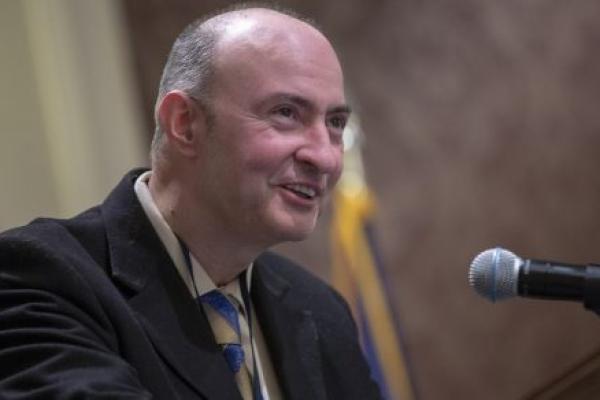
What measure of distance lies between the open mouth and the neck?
121mm

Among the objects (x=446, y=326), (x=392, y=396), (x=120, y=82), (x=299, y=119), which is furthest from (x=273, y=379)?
(x=446, y=326)

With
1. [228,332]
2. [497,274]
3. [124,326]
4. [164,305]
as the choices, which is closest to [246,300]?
[228,332]

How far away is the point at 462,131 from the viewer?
4184mm

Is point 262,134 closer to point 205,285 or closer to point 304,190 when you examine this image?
Result: point 304,190

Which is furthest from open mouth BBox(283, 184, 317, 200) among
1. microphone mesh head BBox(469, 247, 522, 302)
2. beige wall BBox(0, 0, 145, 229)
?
beige wall BBox(0, 0, 145, 229)

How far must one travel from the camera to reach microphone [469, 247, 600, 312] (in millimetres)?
1317

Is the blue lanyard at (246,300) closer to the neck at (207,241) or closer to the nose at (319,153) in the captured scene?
the neck at (207,241)

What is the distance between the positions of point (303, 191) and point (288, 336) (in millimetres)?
300

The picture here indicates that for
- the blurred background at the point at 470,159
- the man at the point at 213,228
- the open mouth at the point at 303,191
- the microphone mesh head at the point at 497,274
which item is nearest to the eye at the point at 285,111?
the man at the point at 213,228

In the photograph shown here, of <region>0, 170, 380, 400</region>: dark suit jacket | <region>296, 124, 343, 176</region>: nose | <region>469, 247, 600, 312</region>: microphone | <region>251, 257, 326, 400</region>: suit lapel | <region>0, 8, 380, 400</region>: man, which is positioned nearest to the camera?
<region>469, 247, 600, 312</region>: microphone

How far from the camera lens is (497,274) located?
4.54 ft

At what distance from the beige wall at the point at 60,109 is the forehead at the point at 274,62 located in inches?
64.8

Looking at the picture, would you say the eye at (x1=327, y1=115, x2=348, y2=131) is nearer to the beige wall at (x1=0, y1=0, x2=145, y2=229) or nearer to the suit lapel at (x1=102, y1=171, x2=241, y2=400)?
the suit lapel at (x1=102, y1=171, x2=241, y2=400)

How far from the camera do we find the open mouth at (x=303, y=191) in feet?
5.82
